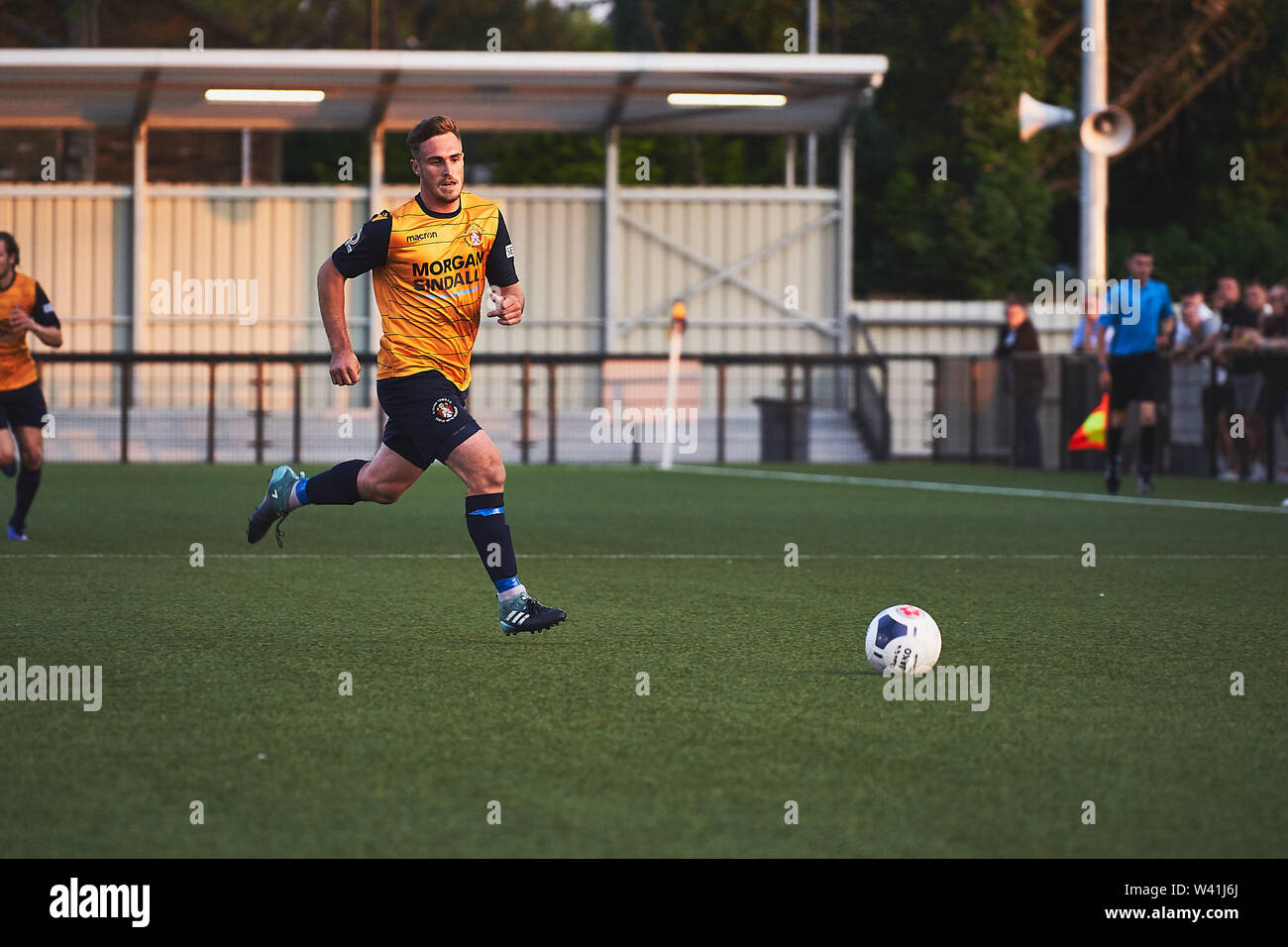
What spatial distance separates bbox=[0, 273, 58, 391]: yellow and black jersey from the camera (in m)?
10.6

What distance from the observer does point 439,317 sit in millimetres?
6980

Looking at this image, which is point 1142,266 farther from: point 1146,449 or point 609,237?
point 609,237

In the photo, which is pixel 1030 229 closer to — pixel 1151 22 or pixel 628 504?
pixel 1151 22

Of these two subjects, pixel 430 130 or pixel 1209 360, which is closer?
pixel 430 130

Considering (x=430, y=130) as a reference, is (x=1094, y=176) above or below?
above

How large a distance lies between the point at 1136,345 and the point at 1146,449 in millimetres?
1069

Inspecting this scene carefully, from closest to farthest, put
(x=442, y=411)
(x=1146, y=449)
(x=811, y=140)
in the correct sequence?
1. (x=442, y=411)
2. (x=1146, y=449)
3. (x=811, y=140)

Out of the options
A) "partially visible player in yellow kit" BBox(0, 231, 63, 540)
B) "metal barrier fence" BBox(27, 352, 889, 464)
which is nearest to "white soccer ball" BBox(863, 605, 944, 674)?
"partially visible player in yellow kit" BBox(0, 231, 63, 540)

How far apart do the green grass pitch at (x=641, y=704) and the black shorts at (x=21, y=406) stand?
2.64 feet

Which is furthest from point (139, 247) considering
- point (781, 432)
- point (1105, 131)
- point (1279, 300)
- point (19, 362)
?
point (19, 362)

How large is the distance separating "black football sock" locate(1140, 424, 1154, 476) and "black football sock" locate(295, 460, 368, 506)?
10.1m

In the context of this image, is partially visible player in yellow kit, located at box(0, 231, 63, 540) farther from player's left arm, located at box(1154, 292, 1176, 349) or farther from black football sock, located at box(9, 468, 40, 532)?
player's left arm, located at box(1154, 292, 1176, 349)
